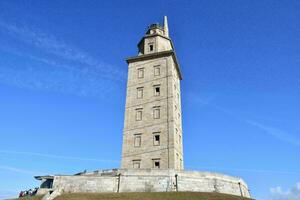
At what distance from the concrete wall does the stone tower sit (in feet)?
15.9

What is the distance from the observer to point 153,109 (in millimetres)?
41719

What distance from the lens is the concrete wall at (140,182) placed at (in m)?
31.5

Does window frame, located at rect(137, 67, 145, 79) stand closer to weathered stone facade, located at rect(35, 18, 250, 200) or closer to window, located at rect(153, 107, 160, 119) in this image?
weathered stone facade, located at rect(35, 18, 250, 200)

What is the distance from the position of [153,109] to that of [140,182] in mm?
12463

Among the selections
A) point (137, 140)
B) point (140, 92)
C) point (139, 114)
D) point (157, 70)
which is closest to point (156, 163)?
point (137, 140)

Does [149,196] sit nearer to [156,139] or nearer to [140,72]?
[156,139]

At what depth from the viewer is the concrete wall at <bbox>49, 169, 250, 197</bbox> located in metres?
31.5

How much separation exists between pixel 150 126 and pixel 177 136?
398 cm

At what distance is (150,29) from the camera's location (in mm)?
49438

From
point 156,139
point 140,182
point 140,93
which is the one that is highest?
point 140,93

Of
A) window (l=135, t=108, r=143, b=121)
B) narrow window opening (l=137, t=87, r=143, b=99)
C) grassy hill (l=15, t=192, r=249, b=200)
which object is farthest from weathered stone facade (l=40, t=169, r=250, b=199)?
narrow window opening (l=137, t=87, r=143, b=99)

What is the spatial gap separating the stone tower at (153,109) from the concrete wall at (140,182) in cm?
485

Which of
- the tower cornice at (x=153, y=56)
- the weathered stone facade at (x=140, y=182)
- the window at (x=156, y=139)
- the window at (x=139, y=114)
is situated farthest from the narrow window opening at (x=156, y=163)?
the tower cornice at (x=153, y=56)

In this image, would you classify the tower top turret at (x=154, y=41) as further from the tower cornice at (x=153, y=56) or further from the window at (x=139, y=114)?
the window at (x=139, y=114)
